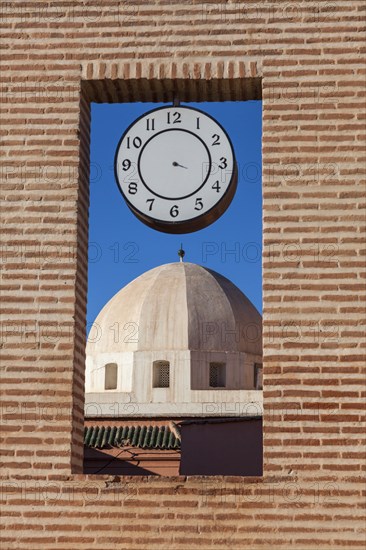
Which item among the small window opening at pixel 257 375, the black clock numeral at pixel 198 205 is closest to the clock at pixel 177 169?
the black clock numeral at pixel 198 205

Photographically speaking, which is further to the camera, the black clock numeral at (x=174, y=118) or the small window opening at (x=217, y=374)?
the small window opening at (x=217, y=374)

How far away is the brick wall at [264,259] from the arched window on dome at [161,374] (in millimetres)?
21242

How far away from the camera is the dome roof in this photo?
90.3 ft

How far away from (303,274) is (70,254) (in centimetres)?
139

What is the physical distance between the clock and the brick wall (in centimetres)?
22

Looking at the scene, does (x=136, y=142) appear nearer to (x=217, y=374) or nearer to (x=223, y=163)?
(x=223, y=163)

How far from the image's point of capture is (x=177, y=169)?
6.23 metres

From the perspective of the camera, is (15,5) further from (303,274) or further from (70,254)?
(303,274)

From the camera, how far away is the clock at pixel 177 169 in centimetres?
616

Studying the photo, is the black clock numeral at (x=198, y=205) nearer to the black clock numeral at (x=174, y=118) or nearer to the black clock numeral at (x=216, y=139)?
the black clock numeral at (x=216, y=139)

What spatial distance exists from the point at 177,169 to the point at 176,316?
71.0 feet

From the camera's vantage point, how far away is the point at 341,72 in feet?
19.7

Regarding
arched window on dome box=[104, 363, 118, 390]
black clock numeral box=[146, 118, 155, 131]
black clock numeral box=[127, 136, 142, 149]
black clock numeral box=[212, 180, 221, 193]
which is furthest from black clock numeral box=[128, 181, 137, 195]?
arched window on dome box=[104, 363, 118, 390]

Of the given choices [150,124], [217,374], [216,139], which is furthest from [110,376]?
[216,139]
